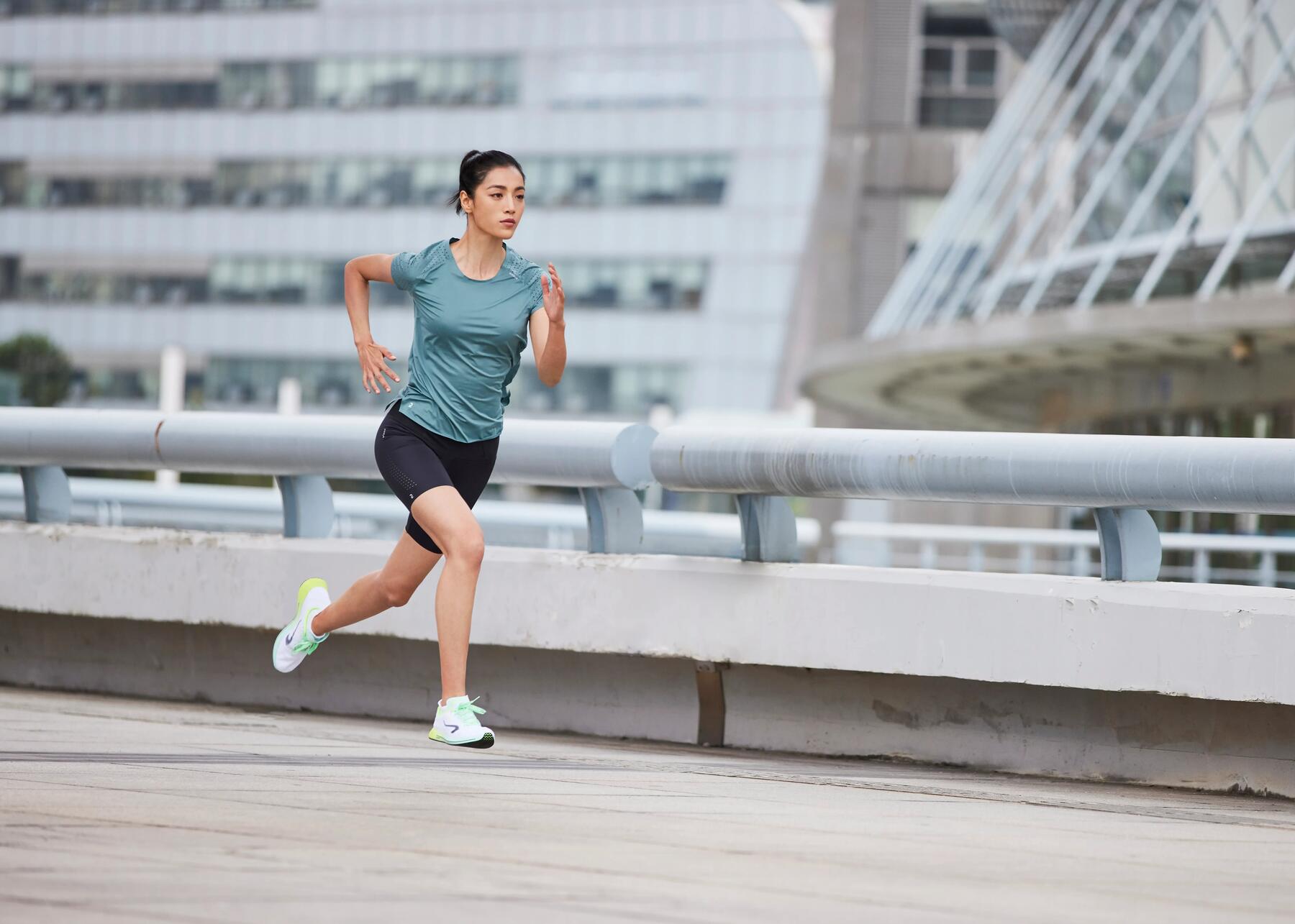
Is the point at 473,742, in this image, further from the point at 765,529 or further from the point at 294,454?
the point at 294,454

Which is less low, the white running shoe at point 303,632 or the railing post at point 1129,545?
the railing post at point 1129,545

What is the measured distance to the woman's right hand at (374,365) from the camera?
621 cm

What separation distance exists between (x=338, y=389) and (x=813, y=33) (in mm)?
20665

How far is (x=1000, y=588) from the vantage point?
20.2 ft

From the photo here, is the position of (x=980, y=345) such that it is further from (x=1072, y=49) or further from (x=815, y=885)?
(x=815, y=885)

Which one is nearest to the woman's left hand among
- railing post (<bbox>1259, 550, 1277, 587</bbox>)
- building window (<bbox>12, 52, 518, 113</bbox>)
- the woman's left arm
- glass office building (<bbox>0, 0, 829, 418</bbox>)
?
the woman's left arm

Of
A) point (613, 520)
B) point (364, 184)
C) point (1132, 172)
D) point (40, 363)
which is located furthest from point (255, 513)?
point (40, 363)

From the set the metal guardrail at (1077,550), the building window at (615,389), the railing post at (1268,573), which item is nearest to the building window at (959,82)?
the building window at (615,389)

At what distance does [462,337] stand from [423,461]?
403 millimetres

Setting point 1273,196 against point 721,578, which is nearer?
point 721,578

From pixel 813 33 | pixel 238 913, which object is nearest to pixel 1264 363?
pixel 238 913

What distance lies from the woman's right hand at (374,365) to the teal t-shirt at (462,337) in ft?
0.31

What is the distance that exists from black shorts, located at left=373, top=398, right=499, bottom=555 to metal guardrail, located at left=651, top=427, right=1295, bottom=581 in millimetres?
816

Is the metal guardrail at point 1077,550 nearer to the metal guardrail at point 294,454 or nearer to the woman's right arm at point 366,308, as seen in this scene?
the metal guardrail at point 294,454
